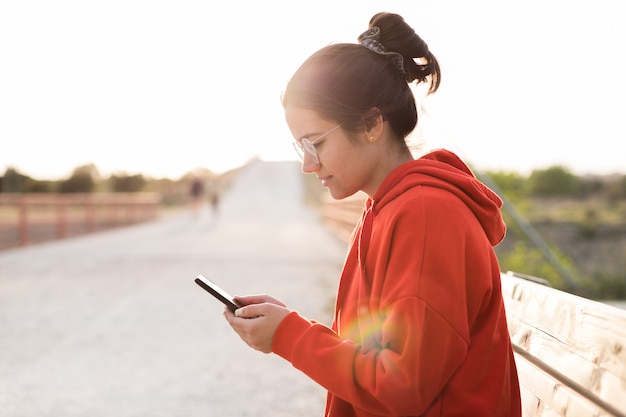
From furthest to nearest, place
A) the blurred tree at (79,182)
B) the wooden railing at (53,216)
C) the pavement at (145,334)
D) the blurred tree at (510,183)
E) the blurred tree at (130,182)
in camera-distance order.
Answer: the blurred tree at (79,182) → the blurred tree at (130,182) → the wooden railing at (53,216) → the blurred tree at (510,183) → the pavement at (145,334)

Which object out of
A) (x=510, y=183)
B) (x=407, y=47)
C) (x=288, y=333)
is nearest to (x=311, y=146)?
(x=407, y=47)

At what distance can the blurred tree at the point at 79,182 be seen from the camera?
69.5m

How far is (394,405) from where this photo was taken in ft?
5.35

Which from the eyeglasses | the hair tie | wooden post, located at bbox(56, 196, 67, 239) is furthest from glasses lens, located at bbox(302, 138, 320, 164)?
wooden post, located at bbox(56, 196, 67, 239)

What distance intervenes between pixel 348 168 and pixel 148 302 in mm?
6364

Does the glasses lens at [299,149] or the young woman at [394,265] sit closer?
the young woman at [394,265]

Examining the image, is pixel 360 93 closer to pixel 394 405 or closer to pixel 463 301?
pixel 463 301

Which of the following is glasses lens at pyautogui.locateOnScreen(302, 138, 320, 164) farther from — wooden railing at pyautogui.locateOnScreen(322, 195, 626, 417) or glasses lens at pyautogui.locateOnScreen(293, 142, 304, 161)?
wooden railing at pyautogui.locateOnScreen(322, 195, 626, 417)

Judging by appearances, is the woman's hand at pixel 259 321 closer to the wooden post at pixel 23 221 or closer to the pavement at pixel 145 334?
the pavement at pixel 145 334

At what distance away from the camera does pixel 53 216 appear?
17.7 m

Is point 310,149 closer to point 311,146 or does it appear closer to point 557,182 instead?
point 311,146

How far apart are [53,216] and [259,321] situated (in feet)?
55.7

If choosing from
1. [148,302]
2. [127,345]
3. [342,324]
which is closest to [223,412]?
[127,345]

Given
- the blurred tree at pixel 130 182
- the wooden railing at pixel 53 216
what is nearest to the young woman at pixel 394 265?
the wooden railing at pixel 53 216
